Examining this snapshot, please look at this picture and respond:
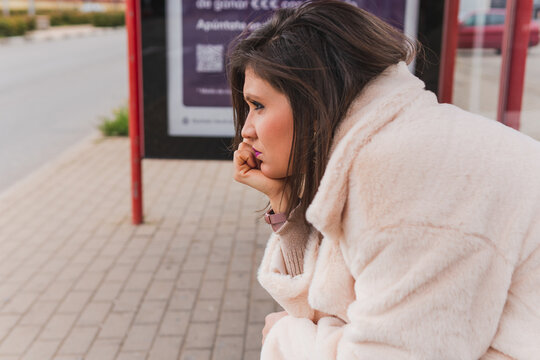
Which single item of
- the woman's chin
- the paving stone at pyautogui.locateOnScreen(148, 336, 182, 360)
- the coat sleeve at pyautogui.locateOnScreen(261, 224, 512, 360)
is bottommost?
the paving stone at pyautogui.locateOnScreen(148, 336, 182, 360)

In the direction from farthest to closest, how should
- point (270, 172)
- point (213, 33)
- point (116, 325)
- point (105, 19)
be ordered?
point (105, 19), point (213, 33), point (116, 325), point (270, 172)

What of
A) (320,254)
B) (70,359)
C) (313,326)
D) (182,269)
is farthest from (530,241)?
(182,269)

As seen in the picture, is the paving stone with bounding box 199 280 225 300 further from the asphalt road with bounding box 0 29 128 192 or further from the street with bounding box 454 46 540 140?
the asphalt road with bounding box 0 29 128 192

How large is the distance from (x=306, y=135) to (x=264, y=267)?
52 centimetres

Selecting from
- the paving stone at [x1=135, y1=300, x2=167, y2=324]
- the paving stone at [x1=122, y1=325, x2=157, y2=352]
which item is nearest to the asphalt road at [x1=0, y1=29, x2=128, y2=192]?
the paving stone at [x1=135, y1=300, x2=167, y2=324]

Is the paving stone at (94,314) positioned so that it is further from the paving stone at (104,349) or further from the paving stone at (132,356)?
the paving stone at (132,356)

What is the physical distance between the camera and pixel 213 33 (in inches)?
175

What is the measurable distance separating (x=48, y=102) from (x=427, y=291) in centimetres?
1177

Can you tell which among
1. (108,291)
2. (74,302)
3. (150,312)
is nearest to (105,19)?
(108,291)

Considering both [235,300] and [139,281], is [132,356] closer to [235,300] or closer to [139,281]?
[235,300]

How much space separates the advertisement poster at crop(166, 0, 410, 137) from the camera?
14.4 ft

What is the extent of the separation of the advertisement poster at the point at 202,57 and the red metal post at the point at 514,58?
2.85ft

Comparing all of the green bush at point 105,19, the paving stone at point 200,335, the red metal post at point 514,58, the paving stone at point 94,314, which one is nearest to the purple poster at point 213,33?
the red metal post at point 514,58

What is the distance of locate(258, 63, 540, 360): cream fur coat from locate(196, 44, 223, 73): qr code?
341cm
